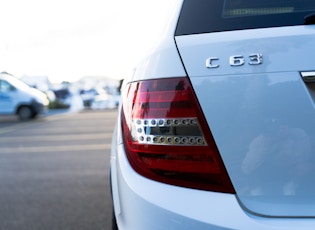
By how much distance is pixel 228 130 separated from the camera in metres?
1.33

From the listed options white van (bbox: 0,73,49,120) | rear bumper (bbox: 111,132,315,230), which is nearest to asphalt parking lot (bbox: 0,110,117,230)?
rear bumper (bbox: 111,132,315,230)

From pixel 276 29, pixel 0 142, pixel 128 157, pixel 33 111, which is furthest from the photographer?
pixel 33 111

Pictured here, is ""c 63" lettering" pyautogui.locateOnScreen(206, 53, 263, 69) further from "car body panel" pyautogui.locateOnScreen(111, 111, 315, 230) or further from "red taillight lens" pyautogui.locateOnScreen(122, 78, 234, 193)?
"car body panel" pyautogui.locateOnScreen(111, 111, 315, 230)

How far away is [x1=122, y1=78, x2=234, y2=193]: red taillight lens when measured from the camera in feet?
4.49

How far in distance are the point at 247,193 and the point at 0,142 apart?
8.09 metres

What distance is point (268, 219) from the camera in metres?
1.29

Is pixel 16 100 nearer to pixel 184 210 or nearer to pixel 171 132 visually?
→ pixel 171 132

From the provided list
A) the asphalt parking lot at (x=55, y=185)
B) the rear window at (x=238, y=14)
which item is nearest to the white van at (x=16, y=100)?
the asphalt parking lot at (x=55, y=185)

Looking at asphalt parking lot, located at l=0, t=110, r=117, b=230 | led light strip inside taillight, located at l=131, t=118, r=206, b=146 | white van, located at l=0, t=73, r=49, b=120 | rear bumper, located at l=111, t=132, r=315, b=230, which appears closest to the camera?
rear bumper, located at l=111, t=132, r=315, b=230

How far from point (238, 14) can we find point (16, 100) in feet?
42.3

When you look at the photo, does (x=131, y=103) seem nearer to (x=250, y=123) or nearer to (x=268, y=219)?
(x=250, y=123)

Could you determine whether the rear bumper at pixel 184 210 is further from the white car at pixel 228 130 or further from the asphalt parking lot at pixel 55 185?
the asphalt parking lot at pixel 55 185

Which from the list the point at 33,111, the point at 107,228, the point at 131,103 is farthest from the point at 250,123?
the point at 33,111

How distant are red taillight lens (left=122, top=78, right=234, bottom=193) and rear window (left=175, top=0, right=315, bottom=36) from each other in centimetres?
30
